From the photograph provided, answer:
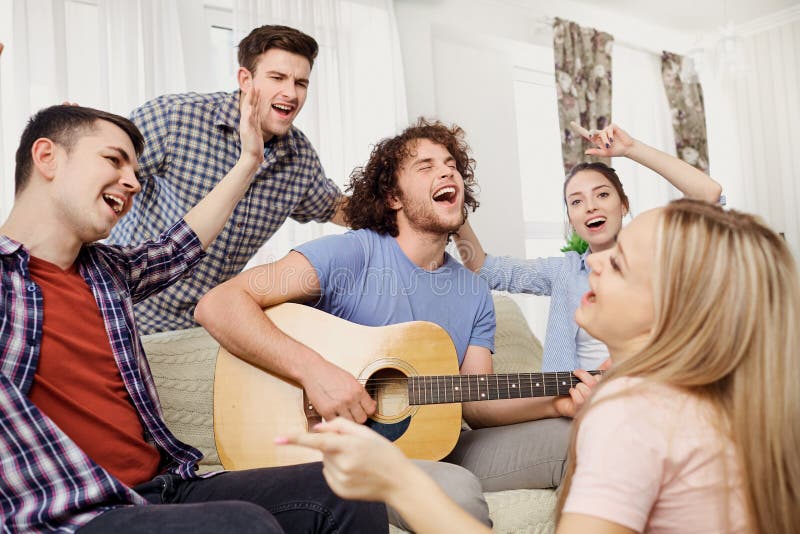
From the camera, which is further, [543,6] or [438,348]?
[543,6]

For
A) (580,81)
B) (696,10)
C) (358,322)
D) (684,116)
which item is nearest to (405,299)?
(358,322)

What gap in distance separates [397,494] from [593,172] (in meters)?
1.97

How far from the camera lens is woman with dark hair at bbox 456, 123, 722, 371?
230cm

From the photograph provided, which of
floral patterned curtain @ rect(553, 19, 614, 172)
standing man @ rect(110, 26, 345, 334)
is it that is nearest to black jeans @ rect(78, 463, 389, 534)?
standing man @ rect(110, 26, 345, 334)

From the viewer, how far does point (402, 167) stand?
2.29 m

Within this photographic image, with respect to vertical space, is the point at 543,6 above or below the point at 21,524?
above

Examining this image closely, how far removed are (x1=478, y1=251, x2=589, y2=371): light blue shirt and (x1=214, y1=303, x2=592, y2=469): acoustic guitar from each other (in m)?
0.49

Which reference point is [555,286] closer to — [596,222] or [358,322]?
[596,222]

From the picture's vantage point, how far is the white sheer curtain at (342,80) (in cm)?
388

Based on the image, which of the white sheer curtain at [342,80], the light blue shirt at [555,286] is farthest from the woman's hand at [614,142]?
the white sheer curtain at [342,80]

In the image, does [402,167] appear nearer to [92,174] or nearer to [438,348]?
[438,348]

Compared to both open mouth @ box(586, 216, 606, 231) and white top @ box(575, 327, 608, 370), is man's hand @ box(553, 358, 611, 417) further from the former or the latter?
open mouth @ box(586, 216, 606, 231)

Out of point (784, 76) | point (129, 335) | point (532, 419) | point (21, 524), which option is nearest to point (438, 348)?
point (532, 419)

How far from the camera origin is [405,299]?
210 centimetres
